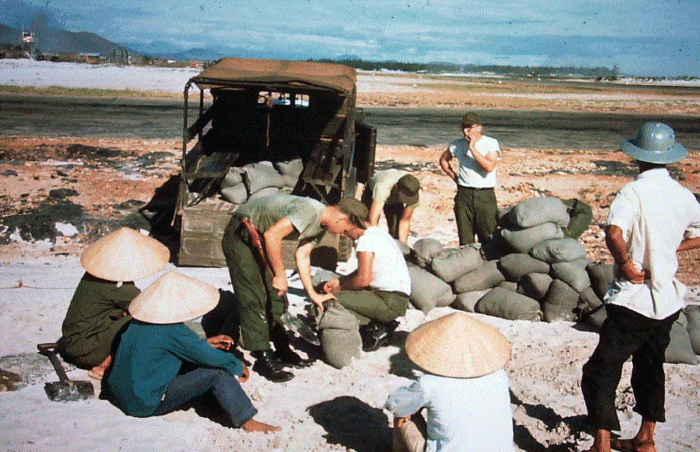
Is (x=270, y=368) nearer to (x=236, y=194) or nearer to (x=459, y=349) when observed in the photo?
(x=459, y=349)

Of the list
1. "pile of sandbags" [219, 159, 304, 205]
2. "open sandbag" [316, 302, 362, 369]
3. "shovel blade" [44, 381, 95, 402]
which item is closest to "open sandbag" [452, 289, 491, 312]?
"open sandbag" [316, 302, 362, 369]

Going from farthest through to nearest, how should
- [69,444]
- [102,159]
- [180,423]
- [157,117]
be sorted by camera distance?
1. [157,117]
2. [102,159]
3. [180,423]
4. [69,444]

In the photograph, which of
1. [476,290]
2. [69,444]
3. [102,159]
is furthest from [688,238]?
A: [102,159]

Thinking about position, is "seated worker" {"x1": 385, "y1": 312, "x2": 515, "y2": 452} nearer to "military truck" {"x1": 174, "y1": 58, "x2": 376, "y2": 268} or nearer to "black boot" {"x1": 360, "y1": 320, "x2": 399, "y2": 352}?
"black boot" {"x1": 360, "y1": 320, "x2": 399, "y2": 352}

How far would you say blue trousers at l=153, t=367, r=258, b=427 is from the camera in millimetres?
3762

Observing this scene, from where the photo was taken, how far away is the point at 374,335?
5078mm

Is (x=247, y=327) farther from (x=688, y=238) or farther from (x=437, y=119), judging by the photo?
(x=437, y=119)

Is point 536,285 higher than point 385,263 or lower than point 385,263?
lower

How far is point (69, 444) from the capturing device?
361 cm

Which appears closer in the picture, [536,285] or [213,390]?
[213,390]

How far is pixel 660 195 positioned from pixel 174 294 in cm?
279

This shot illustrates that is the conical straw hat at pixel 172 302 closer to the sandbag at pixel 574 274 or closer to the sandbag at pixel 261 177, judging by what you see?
the sandbag at pixel 574 274

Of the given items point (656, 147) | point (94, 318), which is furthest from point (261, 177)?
point (656, 147)

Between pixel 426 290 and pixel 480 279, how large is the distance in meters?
0.59
